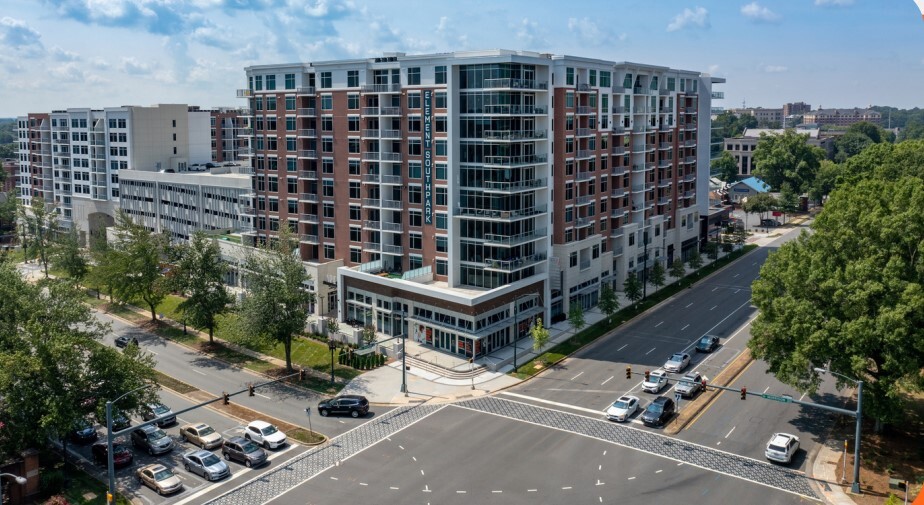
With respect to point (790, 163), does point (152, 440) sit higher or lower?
lower

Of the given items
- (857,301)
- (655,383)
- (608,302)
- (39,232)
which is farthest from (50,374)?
(39,232)

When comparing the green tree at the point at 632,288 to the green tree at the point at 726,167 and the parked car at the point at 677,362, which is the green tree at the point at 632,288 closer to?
the parked car at the point at 677,362

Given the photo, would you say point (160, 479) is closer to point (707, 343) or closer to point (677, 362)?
point (677, 362)

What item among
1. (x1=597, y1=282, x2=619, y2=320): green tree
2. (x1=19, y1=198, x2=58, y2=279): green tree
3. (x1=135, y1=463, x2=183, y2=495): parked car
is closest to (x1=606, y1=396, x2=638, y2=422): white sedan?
(x1=597, y1=282, x2=619, y2=320): green tree

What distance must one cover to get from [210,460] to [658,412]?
3121 cm

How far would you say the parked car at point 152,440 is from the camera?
50562 millimetres

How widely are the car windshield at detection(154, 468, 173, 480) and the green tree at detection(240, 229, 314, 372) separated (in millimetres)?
18133

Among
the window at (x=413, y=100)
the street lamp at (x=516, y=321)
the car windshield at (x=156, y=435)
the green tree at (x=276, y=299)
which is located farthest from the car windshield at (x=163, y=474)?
the window at (x=413, y=100)

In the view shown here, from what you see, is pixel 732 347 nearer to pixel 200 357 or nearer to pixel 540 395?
pixel 540 395

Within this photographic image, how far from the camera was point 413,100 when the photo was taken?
7362 cm

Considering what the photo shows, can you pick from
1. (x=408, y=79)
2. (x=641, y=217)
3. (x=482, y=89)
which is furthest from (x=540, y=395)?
(x=641, y=217)

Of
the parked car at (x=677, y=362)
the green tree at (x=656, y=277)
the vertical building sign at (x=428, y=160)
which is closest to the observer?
the parked car at (x=677, y=362)

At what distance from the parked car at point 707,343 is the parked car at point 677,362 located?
357cm

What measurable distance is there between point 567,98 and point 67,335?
5101 cm
